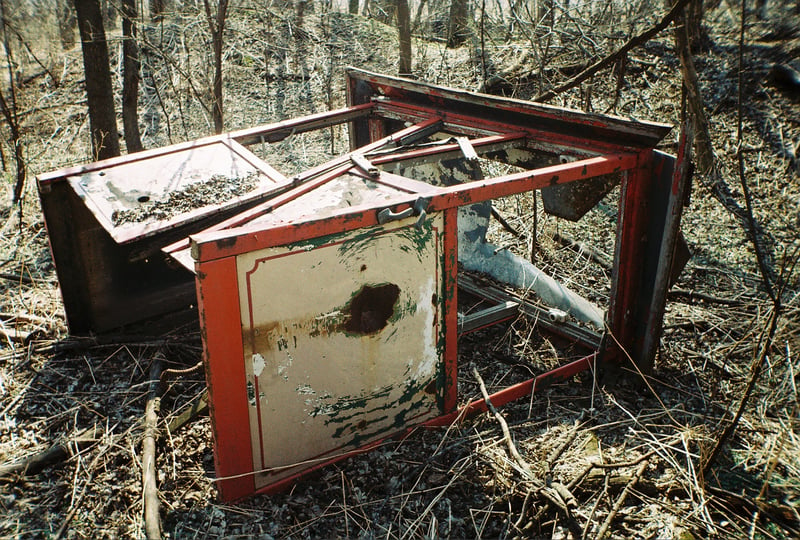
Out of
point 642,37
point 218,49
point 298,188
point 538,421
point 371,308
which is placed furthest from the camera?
point 218,49

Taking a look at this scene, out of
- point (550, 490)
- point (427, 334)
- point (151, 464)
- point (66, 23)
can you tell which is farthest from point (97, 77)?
point (66, 23)

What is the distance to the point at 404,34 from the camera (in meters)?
9.02

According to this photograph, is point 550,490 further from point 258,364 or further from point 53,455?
point 53,455

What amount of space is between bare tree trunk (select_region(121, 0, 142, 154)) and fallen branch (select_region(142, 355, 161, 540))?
392 cm

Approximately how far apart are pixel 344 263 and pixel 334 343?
0.42 meters

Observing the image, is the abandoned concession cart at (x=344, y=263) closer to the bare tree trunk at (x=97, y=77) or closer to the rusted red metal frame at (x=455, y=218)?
the rusted red metal frame at (x=455, y=218)

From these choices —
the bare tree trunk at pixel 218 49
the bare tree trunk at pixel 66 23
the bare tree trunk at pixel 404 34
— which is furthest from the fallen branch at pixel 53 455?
the bare tree trunk at pixel 66 23

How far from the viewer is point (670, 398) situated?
4211 mm

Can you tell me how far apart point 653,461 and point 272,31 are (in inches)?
393

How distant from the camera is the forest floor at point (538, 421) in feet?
10.4

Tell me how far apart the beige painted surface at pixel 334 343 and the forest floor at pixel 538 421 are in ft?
0.72

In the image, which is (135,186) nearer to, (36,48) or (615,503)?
(615,503)

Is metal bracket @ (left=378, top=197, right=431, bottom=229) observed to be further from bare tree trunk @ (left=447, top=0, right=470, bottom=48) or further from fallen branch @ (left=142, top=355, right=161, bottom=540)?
bare tree trunk @ (left=447, top=0, right=470, bottom=48)

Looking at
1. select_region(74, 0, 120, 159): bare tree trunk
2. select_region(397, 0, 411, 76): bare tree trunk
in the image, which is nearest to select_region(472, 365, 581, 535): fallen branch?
select_region(74, 0, 120, 159): bare tree trunk
